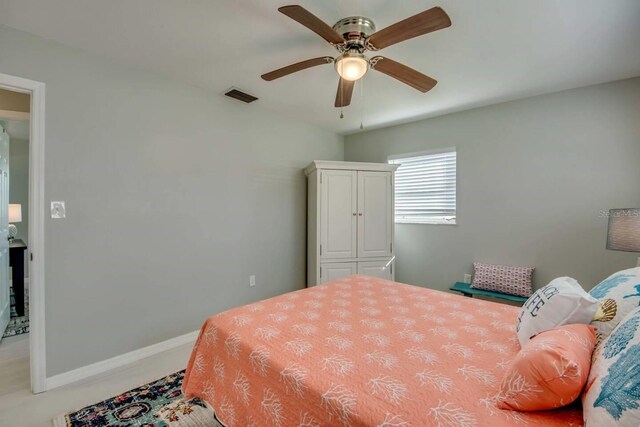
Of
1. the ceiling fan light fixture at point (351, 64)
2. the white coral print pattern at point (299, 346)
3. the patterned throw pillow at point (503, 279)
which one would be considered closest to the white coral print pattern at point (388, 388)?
the white coral print pattern at point (299, 346)

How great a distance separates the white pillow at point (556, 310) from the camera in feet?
3.73

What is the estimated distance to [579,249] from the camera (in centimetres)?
270

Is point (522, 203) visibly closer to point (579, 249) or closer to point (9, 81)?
point (579, 249)

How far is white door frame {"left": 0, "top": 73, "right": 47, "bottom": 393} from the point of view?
1956 mm

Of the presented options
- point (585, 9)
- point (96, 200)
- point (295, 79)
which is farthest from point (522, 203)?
point (96, 200)

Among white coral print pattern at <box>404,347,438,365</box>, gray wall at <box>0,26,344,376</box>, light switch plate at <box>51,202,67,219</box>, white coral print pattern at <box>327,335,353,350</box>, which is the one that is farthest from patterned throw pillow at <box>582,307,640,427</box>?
light switch plate at <box>51,202,67,219</box>

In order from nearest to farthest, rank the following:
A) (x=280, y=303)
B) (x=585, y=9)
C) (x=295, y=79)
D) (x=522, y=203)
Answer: (x=585, y=9) → (x=280, y=303) → (x=295, y=79) → (x=522, y=203)

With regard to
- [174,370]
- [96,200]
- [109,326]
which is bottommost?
[174,370]

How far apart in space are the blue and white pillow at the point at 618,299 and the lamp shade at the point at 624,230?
0.96m

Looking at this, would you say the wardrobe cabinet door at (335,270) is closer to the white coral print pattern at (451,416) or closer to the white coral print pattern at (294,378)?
the white coral print pattern at (294,378)

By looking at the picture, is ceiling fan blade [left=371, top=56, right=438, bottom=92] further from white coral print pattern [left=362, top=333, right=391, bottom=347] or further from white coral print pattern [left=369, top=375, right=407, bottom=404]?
white coral print pattern [left=369, top=375, right=407, bottom=404]

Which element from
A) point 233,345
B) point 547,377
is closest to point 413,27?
point 547,377

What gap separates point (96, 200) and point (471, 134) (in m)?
3.72

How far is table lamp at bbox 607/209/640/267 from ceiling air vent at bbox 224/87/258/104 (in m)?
3.19
